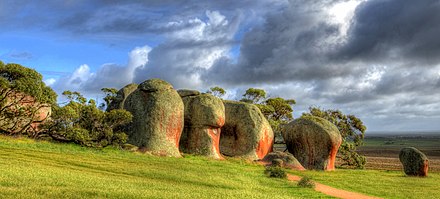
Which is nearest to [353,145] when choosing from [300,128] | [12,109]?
[300,128]

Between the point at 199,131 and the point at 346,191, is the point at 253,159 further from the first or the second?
the point at 346,191

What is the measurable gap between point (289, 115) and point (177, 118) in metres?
31.8

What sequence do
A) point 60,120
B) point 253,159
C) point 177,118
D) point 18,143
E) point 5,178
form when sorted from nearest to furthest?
point 5,178 → point 18,143 → point 60,120 → point 177,118 → point 253,159

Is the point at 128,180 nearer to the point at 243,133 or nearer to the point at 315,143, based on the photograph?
the point at 243,133

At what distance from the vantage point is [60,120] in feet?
138

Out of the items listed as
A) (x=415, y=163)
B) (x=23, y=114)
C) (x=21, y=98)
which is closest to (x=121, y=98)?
(x=23, y=114)

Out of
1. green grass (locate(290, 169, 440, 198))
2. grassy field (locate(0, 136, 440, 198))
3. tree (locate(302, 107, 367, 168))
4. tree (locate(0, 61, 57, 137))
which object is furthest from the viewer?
tree (locate(302, 107, 367, 168))

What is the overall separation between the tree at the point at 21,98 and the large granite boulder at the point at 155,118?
870cm

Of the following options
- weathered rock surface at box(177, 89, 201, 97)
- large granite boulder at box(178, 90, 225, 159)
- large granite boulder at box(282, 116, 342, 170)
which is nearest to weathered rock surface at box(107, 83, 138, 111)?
weathered rock surface at box(177, 89, 201, 97)

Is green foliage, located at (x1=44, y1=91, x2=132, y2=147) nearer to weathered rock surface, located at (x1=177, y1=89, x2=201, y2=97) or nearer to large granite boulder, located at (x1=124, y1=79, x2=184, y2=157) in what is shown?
large granite boulder, located at (x1=124, y1=79, x2=184, y2=157)

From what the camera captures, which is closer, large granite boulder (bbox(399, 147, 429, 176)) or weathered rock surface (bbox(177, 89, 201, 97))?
large granite boulder (bbox(399, 147, 429, 176))

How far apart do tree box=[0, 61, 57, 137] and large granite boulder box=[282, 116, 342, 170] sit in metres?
32.0

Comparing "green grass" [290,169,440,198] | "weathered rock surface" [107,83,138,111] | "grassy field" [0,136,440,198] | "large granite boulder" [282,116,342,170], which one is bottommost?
"green grass" [290,169,440,198]

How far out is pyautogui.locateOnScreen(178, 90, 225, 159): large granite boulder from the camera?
5069 centimetres
